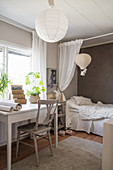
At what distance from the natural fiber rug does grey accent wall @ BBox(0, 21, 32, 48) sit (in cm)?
228

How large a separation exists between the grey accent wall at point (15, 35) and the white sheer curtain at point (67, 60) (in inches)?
33.7

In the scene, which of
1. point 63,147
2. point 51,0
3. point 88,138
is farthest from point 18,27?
point 88,138

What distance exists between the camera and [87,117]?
11.2ft

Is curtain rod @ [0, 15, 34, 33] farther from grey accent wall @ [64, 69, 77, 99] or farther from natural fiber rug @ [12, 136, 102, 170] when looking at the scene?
natural fiber rug @ [12, 136, 102, 170]

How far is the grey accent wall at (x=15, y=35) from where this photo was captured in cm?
273

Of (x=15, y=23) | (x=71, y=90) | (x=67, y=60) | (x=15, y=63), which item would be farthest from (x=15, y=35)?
(x=71, y=90)

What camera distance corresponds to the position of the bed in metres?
3.23

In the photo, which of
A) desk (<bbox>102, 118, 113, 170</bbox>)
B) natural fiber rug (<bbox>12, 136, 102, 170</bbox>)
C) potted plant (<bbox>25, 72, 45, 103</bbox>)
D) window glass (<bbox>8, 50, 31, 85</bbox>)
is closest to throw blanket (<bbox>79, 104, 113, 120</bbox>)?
natural fiber rug (<bbox>12, 136, 102, 170</bbox>)

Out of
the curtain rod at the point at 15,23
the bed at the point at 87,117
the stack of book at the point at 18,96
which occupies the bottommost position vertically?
the bed at the point at 87,117

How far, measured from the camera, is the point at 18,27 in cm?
301

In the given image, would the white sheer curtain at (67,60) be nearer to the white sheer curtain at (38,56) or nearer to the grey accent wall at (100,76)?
the white sheer curtain at (38,56)

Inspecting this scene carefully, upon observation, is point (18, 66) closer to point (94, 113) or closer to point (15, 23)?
point (15, 23)

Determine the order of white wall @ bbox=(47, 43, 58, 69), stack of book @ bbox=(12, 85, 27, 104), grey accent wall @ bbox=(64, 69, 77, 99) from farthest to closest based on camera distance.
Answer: grey accent wall @ bbox=(64, 69, 77, 99) → white wall @ bbox=(47, 43, 58, 69) → stack of book @ bbox=(12, 85, 27, 104)

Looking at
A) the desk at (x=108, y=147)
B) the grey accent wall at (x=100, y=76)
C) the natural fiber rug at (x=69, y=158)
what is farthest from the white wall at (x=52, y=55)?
the desk at (x=108, y=147)
